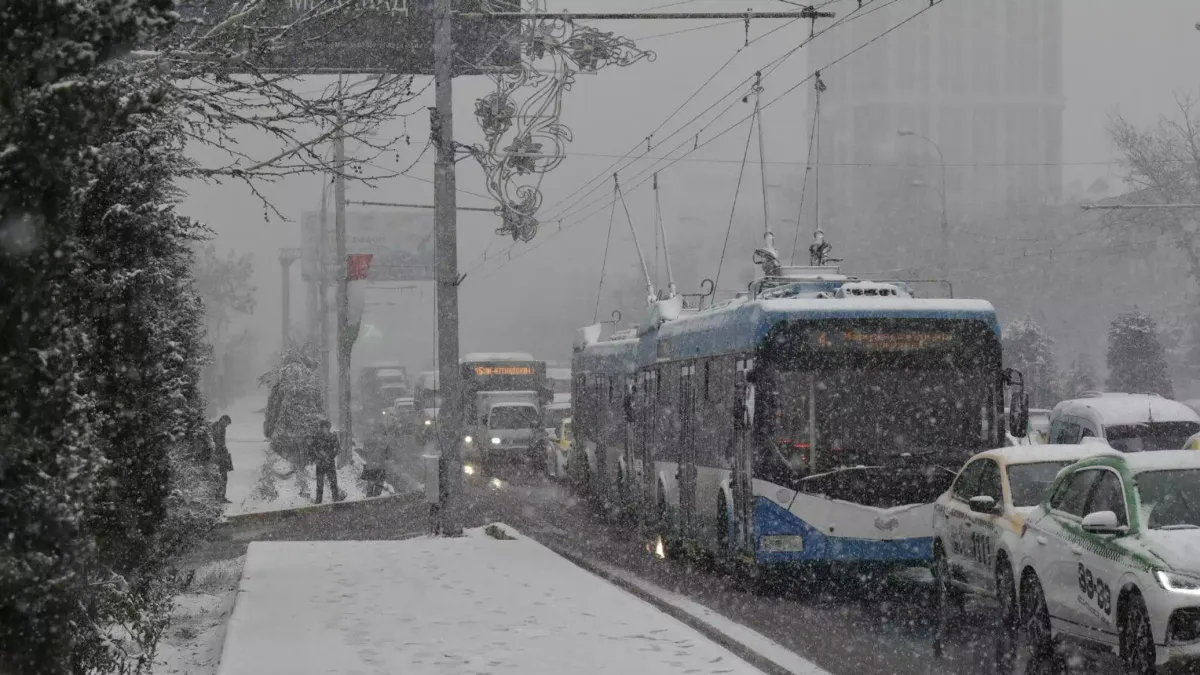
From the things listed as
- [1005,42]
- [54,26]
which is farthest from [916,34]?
[54,26]

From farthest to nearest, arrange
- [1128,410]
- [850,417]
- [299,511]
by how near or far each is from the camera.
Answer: [299,511]
[1128,410]
[850,417]

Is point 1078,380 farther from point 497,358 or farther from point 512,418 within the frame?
point 512,418

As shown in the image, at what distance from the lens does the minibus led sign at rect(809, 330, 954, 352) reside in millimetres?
15930

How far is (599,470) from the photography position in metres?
29.0

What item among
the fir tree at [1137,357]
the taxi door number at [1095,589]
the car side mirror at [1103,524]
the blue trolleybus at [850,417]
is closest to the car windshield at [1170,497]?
the car side mirror at [1103,524]

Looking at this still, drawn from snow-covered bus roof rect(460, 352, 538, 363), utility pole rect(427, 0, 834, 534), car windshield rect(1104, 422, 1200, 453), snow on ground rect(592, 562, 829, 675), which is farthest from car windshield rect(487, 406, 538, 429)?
snow on ground rect(592, 562, 829, 675)

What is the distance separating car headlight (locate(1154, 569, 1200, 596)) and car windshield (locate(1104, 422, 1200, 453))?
47.4 feet

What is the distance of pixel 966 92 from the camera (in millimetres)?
157375

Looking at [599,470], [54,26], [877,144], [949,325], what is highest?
[877,144]

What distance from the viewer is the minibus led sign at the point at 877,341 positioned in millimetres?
15930

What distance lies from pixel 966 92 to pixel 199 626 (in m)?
151

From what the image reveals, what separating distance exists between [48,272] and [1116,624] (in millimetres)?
6613

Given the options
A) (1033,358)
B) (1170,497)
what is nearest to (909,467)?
(1170,497)

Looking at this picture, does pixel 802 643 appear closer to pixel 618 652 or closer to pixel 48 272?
pixel 618 652
